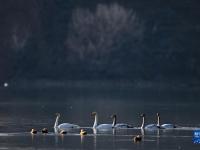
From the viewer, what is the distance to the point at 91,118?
57.1m

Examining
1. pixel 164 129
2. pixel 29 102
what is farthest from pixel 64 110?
pixel 164 129

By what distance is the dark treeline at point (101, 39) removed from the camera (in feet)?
390

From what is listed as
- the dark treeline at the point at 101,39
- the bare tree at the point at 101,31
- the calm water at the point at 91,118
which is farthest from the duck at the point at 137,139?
the bare tree at the point at 101,31

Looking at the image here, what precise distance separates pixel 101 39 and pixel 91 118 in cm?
7414

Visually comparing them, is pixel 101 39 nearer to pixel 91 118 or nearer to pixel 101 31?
pixel 101 31

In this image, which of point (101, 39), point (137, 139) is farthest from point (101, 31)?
point (137, 139)

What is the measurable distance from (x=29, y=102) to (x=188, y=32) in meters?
62.9

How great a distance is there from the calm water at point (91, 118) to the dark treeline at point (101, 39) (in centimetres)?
3176

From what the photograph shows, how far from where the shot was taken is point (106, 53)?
12562cm

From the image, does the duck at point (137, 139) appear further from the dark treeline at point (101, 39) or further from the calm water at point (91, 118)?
the dark treeline at point (101, 39)

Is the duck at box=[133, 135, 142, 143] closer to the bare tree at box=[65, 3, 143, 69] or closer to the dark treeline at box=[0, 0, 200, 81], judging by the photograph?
the dark treeline at box=[0, 0, 200, 81]

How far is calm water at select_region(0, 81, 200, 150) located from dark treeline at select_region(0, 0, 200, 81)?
31764 millimetres

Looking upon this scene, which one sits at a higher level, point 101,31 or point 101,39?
point 101,31

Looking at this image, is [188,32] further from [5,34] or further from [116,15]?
[5,34]
